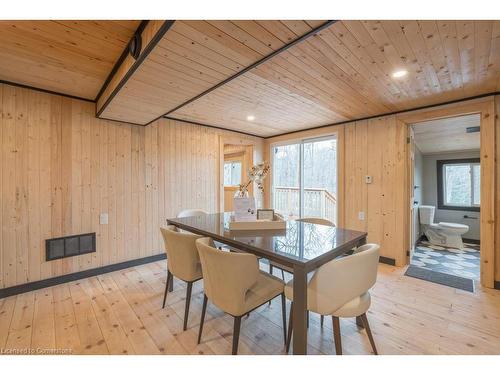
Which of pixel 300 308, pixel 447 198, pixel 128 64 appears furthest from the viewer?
pixel 447 198

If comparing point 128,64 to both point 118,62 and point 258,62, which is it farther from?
point 258,62

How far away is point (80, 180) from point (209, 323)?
2.37 metres

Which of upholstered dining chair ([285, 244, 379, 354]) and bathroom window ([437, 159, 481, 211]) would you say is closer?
upholstered dining chair ([285, 244, 379, 354])

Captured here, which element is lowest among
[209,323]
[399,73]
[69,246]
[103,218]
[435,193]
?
[209,323]

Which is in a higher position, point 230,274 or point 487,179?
point 487,179

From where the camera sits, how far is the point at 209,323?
1.98 metres

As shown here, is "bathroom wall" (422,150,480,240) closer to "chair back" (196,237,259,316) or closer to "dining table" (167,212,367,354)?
"dining table" (167,212,367,354)

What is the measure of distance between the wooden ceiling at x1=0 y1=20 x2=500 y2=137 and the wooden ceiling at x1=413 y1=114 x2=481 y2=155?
2.66ft

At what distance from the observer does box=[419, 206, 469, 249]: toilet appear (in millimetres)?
4207

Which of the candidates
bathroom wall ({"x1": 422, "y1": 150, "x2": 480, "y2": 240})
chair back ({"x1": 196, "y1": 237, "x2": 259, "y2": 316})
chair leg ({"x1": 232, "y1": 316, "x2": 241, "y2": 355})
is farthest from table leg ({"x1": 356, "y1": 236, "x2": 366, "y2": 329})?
bathroom wall ({"x1": 422, "y1": 150, "x2": 480, "y2": 240})

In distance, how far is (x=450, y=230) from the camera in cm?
426

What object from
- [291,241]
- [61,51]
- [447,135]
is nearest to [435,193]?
[447,135]
